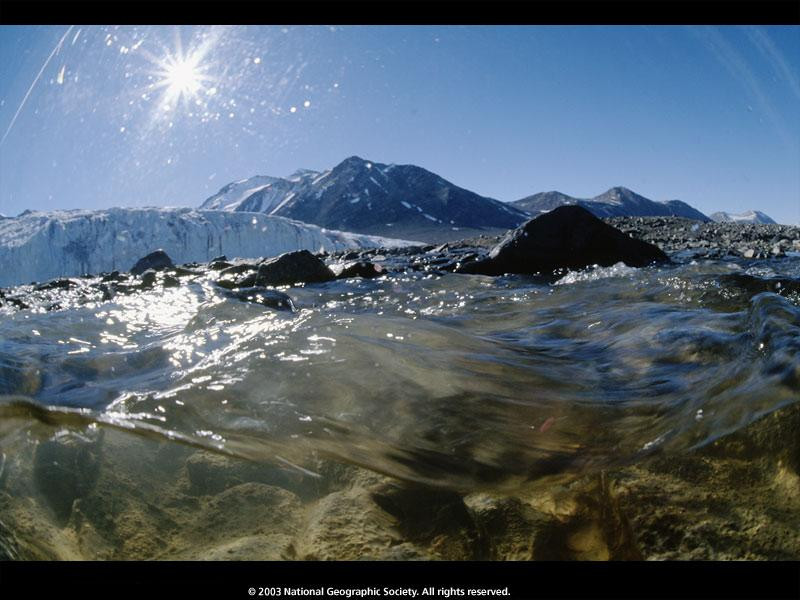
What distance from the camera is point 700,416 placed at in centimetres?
169

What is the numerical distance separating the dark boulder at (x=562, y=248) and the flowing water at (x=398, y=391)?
4.02 metres

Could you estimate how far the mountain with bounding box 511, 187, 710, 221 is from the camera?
14750cm

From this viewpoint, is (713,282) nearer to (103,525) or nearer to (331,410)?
(331,410)

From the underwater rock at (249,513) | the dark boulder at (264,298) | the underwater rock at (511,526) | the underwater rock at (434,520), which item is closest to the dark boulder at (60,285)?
the dark boulder at (264,298)

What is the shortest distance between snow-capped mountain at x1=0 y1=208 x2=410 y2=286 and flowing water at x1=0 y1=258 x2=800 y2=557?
169ft

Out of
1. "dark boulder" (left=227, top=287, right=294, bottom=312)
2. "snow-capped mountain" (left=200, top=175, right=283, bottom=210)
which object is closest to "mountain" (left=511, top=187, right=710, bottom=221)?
"snow-capped mountain" (left=200, top=175, right=283, bottom=210)

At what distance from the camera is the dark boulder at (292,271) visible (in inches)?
299

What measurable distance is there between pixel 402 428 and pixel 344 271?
6.69m

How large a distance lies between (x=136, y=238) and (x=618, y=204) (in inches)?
5465

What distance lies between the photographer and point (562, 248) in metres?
8.14

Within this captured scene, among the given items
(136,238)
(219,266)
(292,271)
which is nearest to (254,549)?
(292,271)
